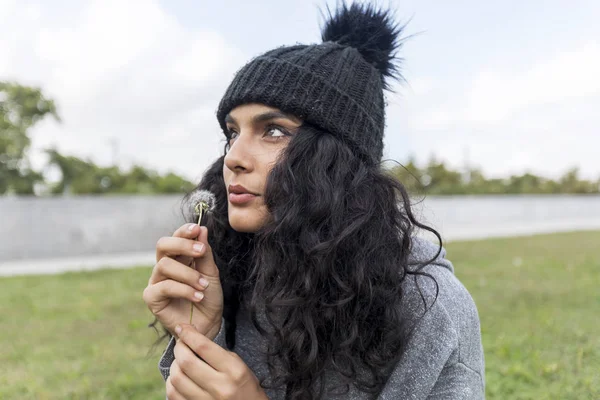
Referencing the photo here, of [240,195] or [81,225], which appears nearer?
[240,195]

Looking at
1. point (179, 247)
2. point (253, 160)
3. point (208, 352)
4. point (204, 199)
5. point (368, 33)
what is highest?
point (368, 33)

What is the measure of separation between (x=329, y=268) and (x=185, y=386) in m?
0.57

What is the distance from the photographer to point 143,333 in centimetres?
500

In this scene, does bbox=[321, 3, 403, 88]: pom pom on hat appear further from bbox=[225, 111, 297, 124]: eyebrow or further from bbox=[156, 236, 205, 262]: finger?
bbox=[156, 236, 205, 262]: finger

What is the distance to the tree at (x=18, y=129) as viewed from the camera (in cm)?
1381

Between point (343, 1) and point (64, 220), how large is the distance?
39.1ft

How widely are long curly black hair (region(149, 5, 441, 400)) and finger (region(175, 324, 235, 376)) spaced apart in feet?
0.72

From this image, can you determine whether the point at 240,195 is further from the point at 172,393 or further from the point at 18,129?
the point at 18,129

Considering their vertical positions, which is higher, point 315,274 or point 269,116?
point 269,116

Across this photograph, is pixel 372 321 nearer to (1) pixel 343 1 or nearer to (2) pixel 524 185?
(1) pixel 343 1

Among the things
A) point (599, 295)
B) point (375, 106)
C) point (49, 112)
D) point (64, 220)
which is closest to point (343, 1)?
point (375, 106)

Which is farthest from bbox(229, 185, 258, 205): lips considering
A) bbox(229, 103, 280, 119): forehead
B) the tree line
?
the tree line

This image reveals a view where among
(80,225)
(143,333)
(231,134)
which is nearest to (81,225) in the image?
(80,225)

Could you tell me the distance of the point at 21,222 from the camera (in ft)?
39.1
